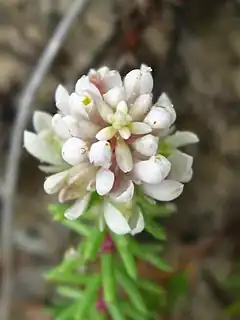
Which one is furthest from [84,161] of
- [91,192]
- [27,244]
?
[27,244]

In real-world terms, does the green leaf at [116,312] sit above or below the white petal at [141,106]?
below

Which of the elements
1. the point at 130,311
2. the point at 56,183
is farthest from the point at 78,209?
the point at 130,311

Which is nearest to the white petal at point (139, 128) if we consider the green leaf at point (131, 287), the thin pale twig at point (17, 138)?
the green leaf at point (131, 287)

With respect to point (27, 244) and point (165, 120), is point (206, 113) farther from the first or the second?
point (165, 120)

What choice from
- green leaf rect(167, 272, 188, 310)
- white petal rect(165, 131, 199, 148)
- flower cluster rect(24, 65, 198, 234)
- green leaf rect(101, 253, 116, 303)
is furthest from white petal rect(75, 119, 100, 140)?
green leaf rect(167, 272, 188, 310)

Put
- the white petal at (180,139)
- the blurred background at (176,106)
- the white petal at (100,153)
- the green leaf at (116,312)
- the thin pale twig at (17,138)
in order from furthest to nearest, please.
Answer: the blurred background at (176,106), the thin pale twig at (17,138), the green leaf at (116,312), the white petal at (180,139), the white petal at (100,153)

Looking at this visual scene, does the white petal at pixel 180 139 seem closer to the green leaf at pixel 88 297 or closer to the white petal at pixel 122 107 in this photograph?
the white petal at pixel 122 107

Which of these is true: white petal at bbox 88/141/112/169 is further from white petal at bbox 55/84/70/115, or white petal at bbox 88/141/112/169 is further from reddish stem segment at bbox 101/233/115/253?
reddish stem segment at bbox 101/233/115/253
